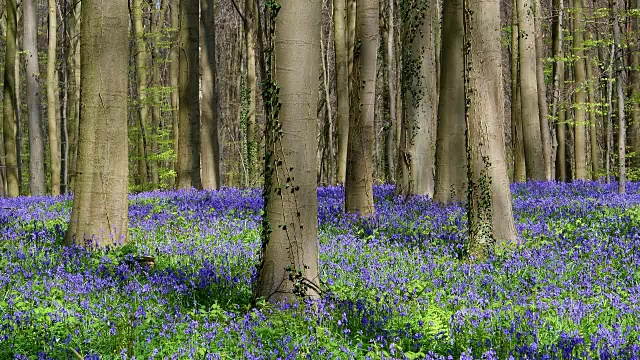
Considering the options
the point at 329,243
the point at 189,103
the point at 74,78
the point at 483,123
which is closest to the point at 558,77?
the point at 189,103

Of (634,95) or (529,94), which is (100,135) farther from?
(634,95)

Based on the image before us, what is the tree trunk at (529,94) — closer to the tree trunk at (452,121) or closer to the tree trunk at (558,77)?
the tree trunk at (558,77)

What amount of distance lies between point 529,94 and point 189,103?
941 cm

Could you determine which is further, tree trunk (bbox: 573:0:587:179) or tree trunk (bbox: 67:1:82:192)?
tree trunk (bbox: 67:1:82:192)

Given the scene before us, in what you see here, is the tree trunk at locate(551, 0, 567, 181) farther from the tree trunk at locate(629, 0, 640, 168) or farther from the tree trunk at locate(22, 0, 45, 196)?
the tree trunk at locate(22, 0, 45, 196)

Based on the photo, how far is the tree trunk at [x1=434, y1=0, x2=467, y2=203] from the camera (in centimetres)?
1180

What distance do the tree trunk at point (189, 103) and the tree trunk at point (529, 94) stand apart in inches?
358

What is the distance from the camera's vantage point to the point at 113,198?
7.94m

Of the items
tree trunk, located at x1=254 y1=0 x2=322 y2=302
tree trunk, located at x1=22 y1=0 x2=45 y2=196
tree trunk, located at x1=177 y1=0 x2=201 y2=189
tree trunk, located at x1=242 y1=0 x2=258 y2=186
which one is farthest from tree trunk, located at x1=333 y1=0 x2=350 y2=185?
tree trunk, located at x1=254 y1=0 x2=322 y2=302

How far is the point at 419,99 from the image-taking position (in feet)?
41.8

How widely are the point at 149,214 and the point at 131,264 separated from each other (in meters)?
4.38

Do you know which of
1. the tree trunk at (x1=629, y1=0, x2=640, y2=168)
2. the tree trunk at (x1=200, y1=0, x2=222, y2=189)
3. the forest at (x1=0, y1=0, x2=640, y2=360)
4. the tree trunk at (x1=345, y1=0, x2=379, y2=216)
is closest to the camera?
the forest at (x1=0, y1=0, x2=640, y2=360)

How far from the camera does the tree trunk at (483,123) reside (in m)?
7.83

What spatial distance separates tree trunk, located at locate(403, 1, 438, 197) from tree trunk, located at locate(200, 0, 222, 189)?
7178 mm
